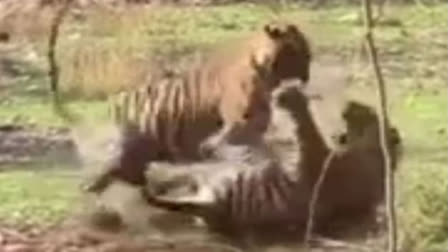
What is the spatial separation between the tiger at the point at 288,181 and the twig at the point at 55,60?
153 mm

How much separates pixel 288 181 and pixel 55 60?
0.34m

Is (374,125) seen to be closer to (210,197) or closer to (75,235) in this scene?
(210,197)

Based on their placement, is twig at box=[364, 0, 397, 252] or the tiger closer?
twig at box=[364, 0, 397, 252]

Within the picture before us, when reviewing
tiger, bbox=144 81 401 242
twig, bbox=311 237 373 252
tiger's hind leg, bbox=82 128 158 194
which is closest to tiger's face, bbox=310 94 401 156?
tiger, bbox=144 81 401 242

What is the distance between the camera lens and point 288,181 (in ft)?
7.52

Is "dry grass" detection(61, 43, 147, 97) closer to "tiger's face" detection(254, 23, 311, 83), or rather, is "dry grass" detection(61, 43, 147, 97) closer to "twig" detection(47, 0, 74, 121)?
"twig" detection(47, 0, 74, 121)

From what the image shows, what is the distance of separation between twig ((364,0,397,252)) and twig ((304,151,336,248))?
0.23ft

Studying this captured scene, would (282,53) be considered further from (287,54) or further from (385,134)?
(385,134)

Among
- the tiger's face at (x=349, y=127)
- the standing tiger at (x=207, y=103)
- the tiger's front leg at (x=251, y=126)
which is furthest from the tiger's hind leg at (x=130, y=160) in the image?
the tiger's face at (x=349, y=127)

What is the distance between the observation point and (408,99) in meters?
2.29

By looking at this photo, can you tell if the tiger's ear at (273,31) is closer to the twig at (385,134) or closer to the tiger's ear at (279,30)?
the tiger's ear at (279,30)

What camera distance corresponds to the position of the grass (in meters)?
2.27

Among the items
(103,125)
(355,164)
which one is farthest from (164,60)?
(355,164)

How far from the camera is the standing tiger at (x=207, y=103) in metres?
2.28
